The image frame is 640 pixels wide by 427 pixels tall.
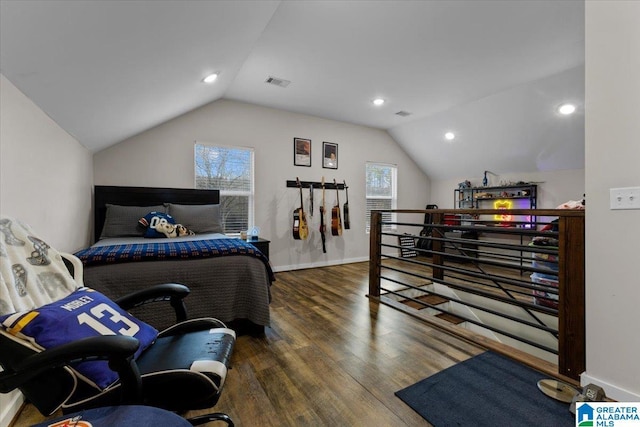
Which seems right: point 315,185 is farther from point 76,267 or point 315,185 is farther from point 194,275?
point 76,267

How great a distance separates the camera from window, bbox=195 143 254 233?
13.4ft

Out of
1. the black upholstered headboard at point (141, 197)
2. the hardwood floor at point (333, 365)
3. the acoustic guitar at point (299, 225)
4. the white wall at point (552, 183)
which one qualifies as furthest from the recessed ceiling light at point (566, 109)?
the black upholstered headboard at point (141, 197)

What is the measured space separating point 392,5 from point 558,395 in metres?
2.83

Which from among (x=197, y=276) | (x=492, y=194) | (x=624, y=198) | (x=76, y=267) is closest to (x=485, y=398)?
(x=624, y=198)

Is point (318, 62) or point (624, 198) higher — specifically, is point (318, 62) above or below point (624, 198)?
above

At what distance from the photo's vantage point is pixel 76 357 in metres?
0.79

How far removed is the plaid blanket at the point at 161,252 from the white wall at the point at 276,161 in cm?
179

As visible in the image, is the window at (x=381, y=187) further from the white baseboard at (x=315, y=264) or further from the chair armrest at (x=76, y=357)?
the chair armrest at (x=76, y=357)

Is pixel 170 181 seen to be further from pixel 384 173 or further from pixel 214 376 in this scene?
pixel 384 173

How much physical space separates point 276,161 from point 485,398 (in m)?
3.89

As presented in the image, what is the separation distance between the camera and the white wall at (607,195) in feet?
4.80

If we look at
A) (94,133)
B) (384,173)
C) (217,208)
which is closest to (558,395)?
(217,208)

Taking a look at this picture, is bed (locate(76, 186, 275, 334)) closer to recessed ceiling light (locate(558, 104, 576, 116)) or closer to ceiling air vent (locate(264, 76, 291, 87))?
ceiling air vent (locate(264, 76, 291, 87))

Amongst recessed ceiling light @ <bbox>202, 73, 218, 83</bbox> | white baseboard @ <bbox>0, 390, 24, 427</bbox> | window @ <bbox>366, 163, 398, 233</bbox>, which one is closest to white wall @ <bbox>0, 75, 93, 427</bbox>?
white baseboard @ <bbox>0, 390, 24, 427</bbox>
